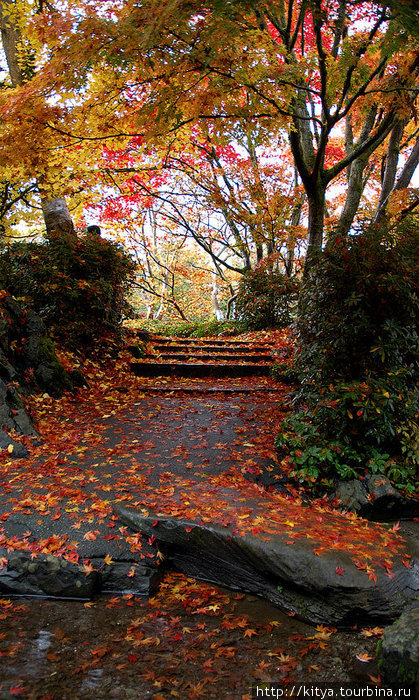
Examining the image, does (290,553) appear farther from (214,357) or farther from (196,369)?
(214,357)

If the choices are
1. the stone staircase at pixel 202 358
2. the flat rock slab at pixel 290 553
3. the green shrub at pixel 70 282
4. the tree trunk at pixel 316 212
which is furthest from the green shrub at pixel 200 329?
the flat rock slab at pixel 290 553

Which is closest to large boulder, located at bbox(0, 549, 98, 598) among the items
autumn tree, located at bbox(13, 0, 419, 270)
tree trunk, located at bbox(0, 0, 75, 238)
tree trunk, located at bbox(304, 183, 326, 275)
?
autumn tree, located at bbox(13, 0, 419, 270)

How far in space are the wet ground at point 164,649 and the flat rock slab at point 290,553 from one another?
0.57ft

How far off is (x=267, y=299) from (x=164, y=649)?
10716 mm

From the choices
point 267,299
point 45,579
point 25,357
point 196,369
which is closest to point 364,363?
point 45,579

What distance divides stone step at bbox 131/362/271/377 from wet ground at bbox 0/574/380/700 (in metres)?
5.29

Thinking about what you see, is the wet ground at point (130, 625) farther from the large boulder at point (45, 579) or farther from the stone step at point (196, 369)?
the stone step at point (196, 369)

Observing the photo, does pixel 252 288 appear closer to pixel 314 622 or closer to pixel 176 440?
pixel 176 440

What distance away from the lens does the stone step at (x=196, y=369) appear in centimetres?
823

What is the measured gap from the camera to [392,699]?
7.46ft

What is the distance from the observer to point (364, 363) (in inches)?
175

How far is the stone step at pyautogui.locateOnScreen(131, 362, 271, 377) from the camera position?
324 inches

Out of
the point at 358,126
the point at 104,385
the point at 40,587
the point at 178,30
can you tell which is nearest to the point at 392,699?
the point at 40,587

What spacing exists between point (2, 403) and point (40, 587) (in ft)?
8.08
